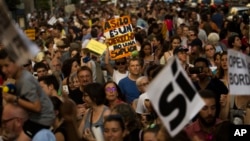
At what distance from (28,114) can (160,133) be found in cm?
183

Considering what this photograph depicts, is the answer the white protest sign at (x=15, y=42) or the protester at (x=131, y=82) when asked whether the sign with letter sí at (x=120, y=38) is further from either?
the white protest sign at (x=15, y=42)

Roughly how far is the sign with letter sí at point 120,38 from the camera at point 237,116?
199 inches

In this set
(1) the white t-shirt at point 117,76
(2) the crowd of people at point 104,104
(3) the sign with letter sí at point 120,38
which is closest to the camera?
(2) the crowd of people at point 104,104

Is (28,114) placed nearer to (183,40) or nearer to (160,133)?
(160,133)

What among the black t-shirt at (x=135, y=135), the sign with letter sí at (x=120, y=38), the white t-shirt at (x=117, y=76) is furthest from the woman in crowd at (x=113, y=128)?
the sign with letter sí at (x=120, y=38)

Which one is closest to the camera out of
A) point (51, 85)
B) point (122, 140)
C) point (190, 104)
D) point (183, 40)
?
point (190, 104)

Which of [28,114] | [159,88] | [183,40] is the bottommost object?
[183,40]

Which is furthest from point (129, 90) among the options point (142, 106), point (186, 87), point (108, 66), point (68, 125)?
point (186, 87)

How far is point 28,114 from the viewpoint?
786cm

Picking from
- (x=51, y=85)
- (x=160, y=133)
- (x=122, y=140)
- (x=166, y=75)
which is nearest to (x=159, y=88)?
(x=166, y=75)

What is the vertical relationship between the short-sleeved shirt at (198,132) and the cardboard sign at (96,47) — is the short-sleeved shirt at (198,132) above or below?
above

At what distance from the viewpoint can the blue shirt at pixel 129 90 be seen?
35.4 ft

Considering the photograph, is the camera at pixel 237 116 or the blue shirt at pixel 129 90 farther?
the blue shirt at pixel 129 90

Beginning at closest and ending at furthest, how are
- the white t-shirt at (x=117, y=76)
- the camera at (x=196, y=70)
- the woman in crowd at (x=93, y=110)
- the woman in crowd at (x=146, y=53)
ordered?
1. the woman in crowd at (x=93, y=110)
2. the camera at (x=196, y=70)
3. the white t-shirt at (x=117, y=76)
4. the woman in crowd at (x=146, y=53)
